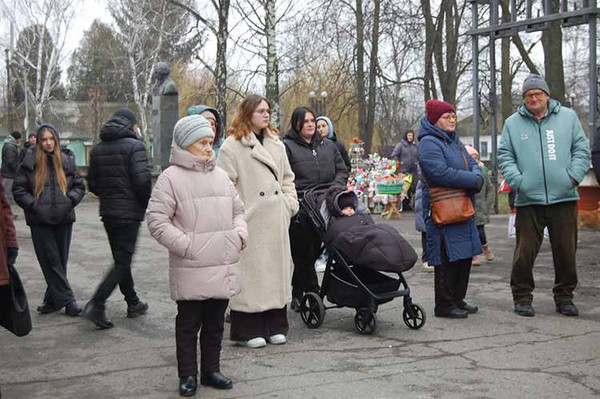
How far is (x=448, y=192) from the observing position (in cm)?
712

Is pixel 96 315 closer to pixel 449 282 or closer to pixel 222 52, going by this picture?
pixel 449 282

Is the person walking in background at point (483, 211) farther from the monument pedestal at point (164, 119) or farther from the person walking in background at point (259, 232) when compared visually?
the monument pedestal at point (164, 119)

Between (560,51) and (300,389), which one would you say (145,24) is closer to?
(560,51)

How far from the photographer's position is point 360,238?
6.54 metres

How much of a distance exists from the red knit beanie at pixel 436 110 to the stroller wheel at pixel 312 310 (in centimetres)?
187

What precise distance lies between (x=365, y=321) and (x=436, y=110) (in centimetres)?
199

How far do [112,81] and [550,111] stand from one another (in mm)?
60371

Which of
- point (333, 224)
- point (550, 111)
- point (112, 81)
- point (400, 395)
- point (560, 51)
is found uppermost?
point (112, 81)

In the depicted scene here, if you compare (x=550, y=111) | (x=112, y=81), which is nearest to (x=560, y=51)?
(x=550, y=111)

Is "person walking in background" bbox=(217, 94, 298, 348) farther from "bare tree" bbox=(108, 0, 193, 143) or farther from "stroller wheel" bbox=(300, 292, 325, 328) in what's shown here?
"bare tree" bbox=(108, 0, 193, 143)

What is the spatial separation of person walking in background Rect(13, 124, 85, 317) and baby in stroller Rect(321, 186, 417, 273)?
2568mm

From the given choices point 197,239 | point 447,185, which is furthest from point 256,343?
point 447,185

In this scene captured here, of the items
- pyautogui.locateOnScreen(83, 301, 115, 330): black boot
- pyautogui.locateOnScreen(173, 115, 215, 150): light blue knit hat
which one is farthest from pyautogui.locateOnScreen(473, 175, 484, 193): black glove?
pyautogui.locateOnScreen(83, 301, 115, 330): black boot

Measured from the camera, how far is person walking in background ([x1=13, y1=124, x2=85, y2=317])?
7.60 m
